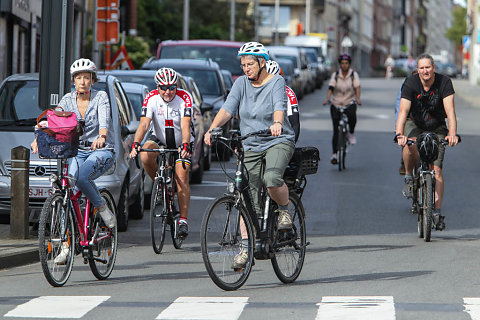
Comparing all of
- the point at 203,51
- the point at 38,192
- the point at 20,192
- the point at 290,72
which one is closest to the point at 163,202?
the point at 20,192

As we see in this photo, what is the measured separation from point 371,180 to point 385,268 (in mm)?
8692

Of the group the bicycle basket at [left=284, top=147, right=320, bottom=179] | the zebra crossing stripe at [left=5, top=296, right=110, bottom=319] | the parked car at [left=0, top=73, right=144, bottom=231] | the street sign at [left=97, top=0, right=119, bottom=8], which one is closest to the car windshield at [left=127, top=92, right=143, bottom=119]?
the parked car at [left=0, top=73, right=144, bottom=231]

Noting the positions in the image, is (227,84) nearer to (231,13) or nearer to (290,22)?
(231,13)

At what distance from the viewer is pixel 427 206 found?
Answer: 1209 cm

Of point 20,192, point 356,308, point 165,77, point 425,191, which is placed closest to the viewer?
point 356,308

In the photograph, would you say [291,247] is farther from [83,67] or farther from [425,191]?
[425,191]

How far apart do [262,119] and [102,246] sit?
65.6 inches

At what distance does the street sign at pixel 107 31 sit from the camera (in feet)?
81.6

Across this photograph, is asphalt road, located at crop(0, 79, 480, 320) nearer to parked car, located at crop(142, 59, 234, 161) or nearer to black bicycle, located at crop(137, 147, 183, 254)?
black bicycle, located at crop(137, 147, 183, 254)

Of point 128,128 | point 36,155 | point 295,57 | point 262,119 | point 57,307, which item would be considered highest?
point 295,57

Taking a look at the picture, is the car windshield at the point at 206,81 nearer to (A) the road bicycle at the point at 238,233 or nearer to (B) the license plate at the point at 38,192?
(B) the license plate at the point at 38,192

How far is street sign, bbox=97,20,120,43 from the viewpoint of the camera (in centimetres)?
2488

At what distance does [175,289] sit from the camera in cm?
927

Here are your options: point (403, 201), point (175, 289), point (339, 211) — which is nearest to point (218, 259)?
point (175, 289)
